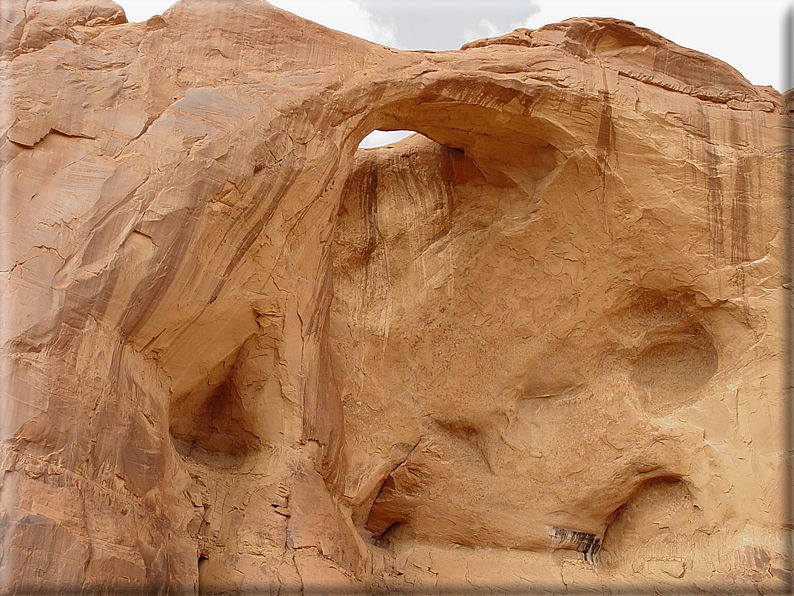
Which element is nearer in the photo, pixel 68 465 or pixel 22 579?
pixel 22 579

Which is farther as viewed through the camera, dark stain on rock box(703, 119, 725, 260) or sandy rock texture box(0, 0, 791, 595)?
dark stain on rock box(703, 119, 725, 260)

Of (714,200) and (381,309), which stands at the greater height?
(714,200)

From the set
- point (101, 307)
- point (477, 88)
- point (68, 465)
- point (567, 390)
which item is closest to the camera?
point (68, 465)

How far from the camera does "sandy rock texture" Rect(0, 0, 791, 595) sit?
127 inches

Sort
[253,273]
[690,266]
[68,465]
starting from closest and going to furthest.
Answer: [68,465] → [253,273] → [690,266]

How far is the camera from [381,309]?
4902 millimetres

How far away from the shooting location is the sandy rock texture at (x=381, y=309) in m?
3.22

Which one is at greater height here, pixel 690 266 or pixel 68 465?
pixel 690 266

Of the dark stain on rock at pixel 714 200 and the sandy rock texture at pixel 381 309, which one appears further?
the dark stain on rock at pixel 714 200

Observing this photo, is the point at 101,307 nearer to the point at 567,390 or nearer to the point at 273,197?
the point at 273,197

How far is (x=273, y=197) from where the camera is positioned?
3.83m

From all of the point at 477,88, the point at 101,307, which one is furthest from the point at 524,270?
the point at 101,307

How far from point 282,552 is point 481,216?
2.54 metres

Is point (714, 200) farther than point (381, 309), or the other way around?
point (381, 309)
